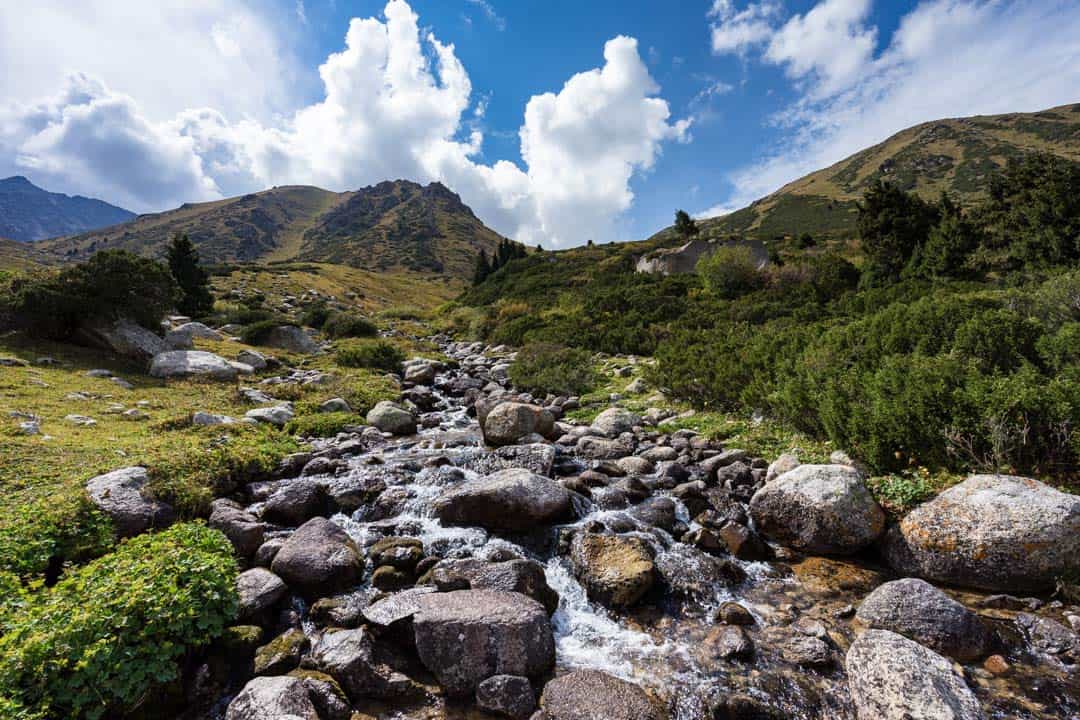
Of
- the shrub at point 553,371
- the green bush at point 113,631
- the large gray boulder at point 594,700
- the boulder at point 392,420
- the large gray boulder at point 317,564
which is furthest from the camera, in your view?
the shrub at point 553,371

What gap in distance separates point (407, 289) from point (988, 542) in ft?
276

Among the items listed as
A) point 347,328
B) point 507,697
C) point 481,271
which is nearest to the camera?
point 507,697

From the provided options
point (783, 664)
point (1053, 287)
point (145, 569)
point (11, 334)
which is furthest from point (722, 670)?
point (11, 334)

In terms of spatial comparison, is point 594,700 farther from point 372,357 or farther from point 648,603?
point 372,357

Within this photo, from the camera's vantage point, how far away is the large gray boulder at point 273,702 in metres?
4.23

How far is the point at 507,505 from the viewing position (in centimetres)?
808

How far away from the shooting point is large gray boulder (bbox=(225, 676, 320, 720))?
13.9 ft

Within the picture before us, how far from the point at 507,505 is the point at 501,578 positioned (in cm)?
192

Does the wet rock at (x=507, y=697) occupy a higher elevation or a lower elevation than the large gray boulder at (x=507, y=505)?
lower

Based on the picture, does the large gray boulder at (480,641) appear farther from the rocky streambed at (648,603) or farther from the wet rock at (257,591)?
the wet rock at (257,591)

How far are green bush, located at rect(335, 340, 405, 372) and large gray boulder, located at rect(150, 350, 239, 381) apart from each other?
567cm

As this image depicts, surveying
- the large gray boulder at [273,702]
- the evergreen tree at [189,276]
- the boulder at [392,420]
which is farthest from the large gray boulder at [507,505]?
the evergreen tree at [189,276]

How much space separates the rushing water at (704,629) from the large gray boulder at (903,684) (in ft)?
0.90

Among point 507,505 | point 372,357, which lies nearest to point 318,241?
point 372,357
